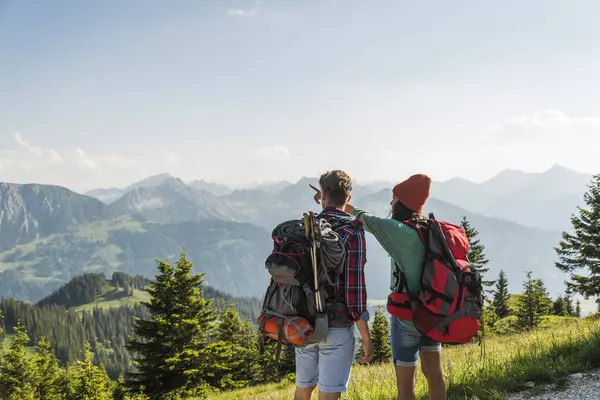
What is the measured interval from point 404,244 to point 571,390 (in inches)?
117

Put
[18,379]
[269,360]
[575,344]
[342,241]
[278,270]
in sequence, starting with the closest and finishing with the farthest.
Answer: [278,270], [342,241], [575,344], [18,379], [269,360]

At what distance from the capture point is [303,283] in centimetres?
371

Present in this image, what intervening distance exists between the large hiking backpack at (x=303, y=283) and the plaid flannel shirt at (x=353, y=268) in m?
0.10

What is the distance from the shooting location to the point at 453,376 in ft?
18.7

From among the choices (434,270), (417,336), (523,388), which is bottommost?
(523,388)

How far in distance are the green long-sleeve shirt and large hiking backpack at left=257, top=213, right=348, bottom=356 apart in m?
0.43

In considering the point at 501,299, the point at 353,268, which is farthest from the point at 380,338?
the point at 501,299

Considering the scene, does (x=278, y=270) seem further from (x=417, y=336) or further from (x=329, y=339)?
(x=417, y=336)

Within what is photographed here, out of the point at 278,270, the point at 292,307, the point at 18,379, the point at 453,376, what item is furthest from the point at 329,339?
the point at 18,379

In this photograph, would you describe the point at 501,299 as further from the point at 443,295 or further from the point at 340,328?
the point at 340,328

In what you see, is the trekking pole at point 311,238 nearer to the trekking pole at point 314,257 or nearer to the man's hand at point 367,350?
the trekking pole at point 314,257

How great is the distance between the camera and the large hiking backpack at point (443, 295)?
3801mm

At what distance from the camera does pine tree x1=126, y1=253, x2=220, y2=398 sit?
2206cm

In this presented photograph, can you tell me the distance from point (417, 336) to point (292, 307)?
1.30m
